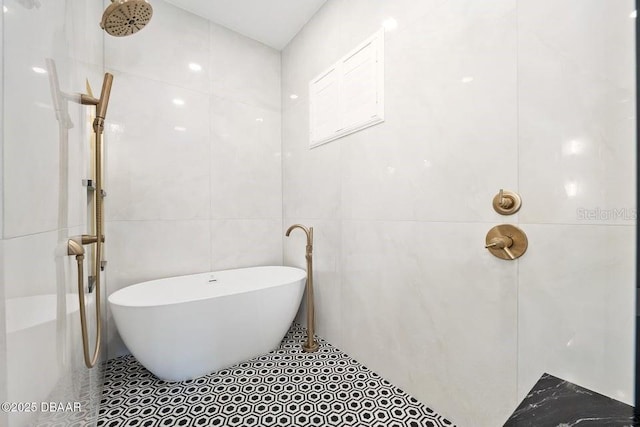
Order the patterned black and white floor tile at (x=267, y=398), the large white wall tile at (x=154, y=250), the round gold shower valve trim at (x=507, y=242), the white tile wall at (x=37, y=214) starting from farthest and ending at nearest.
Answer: the large white wall tile at (x=154, y=250)
the patterned black and white floor tile at (x=267, y=398)
the round gold shower valve trim at (x=507, y=242)
the white tile wall at (x=37, y=214)

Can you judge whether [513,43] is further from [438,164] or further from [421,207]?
[421,207]

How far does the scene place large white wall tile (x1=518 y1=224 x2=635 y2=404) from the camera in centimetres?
81

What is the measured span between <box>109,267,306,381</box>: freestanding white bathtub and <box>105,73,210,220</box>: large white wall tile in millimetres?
567

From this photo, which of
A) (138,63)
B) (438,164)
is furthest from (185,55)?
(438,164)

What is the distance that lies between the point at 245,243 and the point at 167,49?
5.46ft

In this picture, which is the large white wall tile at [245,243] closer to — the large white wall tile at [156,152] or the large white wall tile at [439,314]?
the large white wall tile at [156,152]

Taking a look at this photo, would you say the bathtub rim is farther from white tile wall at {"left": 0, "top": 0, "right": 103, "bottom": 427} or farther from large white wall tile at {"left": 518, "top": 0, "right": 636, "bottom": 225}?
large white wall tile at {"left": 518, "top": 0, "right": 636, "bottom": 225}

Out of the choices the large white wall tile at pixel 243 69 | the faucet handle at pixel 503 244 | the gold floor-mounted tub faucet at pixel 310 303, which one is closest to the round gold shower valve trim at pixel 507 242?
the faucet handle at pixel 503 244

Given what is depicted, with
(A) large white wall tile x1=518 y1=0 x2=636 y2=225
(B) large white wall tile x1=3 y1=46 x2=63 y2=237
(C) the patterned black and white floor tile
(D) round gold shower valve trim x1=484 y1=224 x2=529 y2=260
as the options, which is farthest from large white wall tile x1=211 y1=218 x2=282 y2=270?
(A) large white wall tile x1=518 y1=0 x2=636 y2=225

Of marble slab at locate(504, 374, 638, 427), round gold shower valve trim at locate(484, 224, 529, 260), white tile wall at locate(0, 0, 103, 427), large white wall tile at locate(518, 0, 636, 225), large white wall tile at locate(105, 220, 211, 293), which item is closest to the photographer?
white tile wall at locate(0, 0, 103, 427)

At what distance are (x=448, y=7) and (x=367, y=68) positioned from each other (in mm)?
520

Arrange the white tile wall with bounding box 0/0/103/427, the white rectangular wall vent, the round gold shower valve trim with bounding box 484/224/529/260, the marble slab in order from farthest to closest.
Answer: the white rectangular wall vent, the round gold shower valve trim with bounding box 484/224/529/260, the marble slab, the white tile wall with bounding box 0/0/103/427

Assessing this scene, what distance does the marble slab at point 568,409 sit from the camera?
67cm

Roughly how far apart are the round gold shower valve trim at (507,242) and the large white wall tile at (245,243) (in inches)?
75.0
